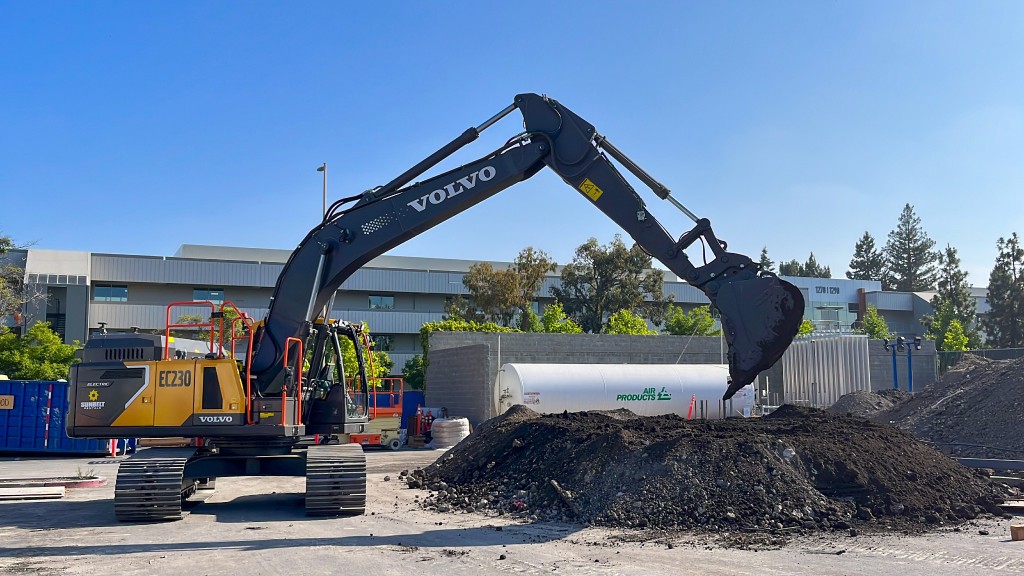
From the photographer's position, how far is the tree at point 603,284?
6238 centimetres

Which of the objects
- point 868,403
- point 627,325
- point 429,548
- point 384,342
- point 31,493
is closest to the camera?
point 429,548

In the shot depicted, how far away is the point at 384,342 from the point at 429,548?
4739 centimetres

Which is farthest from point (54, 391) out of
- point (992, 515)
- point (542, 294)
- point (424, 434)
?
point (542, 294)

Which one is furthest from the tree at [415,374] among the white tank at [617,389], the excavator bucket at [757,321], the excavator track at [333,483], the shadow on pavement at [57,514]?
the excavator bucket at [757,321]

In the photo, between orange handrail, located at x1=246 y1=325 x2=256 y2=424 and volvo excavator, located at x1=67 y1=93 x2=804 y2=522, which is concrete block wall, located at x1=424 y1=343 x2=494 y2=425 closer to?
volvo excavator, located at x1=67 y1=93 x2=804 y2=522

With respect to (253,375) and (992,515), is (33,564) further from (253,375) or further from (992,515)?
(992,515)

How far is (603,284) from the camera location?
205 ft

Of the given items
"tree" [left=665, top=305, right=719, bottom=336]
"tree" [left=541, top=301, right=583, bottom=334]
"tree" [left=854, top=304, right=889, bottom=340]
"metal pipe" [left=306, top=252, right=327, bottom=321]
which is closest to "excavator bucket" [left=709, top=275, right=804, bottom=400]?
"metal pipe" [left=306, top=252, right=327, bottom=321]

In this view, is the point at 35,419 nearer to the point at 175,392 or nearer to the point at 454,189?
the point at 175,392

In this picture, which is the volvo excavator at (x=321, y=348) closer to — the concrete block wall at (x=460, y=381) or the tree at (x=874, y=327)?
the concrete block wall at (x=460, y=381)

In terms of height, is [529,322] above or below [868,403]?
above

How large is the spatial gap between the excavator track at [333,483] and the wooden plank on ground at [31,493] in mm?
6231

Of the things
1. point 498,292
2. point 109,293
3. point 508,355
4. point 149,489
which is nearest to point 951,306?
point 498,292

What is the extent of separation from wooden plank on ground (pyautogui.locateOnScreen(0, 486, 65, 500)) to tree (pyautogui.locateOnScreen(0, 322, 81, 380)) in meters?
21.5
